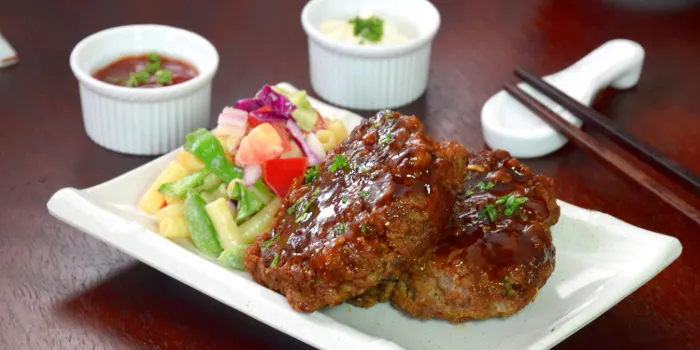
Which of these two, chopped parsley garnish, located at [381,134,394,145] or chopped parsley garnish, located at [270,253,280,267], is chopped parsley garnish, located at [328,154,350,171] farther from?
chopped parsley garnish, located at [270,253,280,267]

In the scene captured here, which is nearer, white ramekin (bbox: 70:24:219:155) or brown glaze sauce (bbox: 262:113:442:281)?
brown glaze sauce (bbox: 262:113:442:281)

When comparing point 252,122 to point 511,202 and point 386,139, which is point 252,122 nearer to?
point 386,139

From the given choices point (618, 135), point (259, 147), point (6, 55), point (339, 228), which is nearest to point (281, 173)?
point (259, 147)

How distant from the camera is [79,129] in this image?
4141 mm

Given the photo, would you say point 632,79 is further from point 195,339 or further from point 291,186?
point 195,339

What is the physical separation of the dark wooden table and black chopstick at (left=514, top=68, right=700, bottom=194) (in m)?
0.18

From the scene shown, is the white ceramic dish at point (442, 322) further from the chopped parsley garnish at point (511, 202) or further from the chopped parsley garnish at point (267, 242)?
the chopped parsley garnish at point (511, 202)

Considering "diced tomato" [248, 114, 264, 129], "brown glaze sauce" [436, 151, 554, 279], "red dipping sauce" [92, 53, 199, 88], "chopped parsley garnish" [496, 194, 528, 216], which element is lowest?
"red dipping sauce" [92, 53, 199, 88]

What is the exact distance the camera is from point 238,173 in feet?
11.3

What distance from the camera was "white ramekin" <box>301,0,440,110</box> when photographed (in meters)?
4.28

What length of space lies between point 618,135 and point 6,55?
2.99 metres

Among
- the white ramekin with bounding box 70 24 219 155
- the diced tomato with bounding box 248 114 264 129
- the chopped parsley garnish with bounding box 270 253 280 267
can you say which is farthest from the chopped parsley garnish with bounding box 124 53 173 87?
the chopped parsley garnish with bounding box 270 253 280 267

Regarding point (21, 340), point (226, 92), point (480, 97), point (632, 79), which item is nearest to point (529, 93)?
point (480, 97)

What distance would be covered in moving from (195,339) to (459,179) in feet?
3.29
